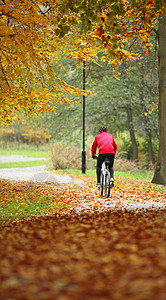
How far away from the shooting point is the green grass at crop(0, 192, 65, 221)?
283 inches

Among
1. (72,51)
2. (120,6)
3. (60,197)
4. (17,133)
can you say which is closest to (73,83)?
(72,51)

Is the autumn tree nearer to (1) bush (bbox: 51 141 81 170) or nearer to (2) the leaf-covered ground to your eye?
(2) the leaf-covered ground

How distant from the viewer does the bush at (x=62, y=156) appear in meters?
20.5

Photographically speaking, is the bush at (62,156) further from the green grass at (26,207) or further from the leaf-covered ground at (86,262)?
the leaf-covered ground at (86,262)

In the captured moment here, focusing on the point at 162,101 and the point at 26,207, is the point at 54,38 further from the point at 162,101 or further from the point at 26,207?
the point at 26,207

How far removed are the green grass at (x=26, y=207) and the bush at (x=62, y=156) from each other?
36.9 ft

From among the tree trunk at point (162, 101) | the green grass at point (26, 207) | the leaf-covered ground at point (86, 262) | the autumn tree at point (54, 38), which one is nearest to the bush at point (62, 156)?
the autumn tree at point (54, 38)

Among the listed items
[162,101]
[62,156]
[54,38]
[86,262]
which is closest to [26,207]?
[86,262]

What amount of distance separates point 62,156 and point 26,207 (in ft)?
41.9

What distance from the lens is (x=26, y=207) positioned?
791 cm

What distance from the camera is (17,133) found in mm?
47500

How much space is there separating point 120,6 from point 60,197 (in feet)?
18.5

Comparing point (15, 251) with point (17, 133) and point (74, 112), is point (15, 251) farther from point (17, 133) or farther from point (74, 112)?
point (17, 133)

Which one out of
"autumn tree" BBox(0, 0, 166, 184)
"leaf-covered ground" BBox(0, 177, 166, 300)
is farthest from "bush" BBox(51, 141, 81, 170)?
"leaf-covered ground" BBox(0, 177, 166, 300)
